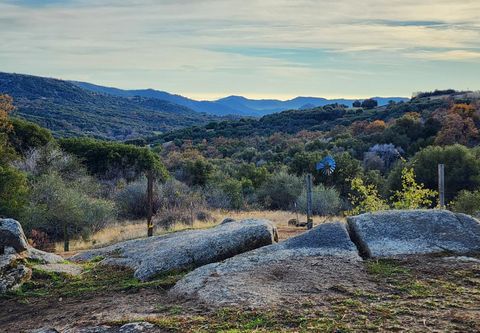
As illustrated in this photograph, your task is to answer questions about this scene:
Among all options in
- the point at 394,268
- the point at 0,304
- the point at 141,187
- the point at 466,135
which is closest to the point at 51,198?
the point at 141,187

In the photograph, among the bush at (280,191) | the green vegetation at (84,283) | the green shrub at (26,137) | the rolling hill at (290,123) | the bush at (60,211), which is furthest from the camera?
the rolling hill at (290,123)

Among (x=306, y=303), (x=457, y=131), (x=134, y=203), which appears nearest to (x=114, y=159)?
(x=134, y=203)

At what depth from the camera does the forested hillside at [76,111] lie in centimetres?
7838

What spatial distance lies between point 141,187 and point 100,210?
4719mm

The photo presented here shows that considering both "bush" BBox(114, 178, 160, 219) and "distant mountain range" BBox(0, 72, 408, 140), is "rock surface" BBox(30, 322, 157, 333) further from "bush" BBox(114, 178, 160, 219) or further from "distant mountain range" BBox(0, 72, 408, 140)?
"distant mountain range" BBox(0, 72, 408, 140)

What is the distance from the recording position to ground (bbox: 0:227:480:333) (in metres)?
5.12

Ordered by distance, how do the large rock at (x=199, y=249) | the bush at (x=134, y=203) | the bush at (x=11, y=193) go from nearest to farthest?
the large rock at (x=199, y=249) → the bush at (x=11, y=193) → the bush at (x=134, y=203)

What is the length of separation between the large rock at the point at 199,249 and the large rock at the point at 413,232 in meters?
1.70

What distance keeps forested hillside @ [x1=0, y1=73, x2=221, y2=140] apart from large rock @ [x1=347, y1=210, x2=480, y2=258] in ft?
213

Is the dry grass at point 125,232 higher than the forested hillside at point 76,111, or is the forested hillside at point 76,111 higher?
the forested hillside at point 76,111

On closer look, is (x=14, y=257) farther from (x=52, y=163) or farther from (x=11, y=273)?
(x=52, y=163)

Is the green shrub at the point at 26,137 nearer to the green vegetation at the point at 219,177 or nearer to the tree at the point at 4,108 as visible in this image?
the green vegetation at the point at 219,177

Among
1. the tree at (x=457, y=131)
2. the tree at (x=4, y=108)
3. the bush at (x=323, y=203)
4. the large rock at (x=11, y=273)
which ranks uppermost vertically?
the tree at (x=4, y=108)

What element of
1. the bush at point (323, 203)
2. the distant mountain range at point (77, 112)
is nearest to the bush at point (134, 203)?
the bush at point (323, 203)
